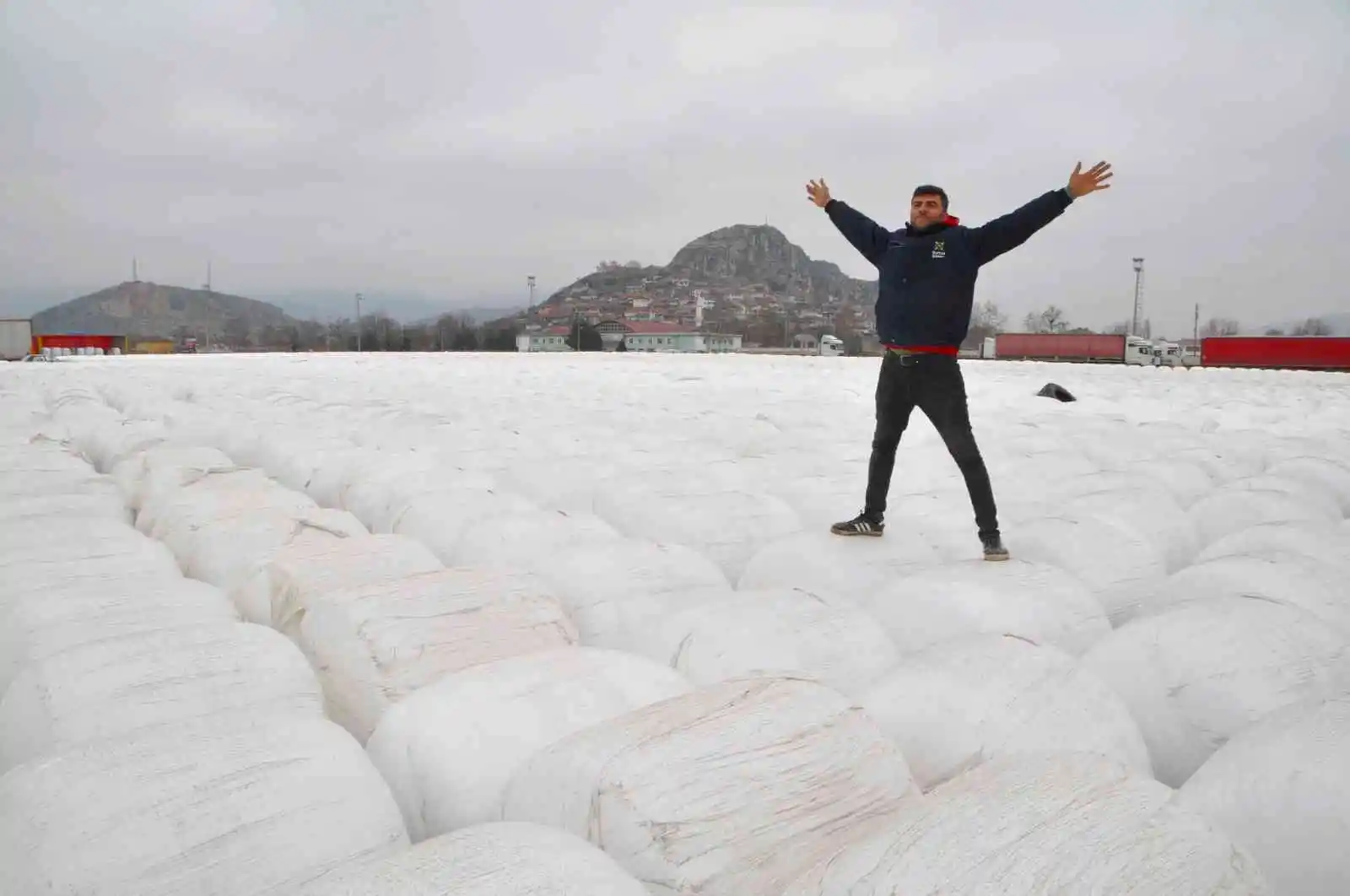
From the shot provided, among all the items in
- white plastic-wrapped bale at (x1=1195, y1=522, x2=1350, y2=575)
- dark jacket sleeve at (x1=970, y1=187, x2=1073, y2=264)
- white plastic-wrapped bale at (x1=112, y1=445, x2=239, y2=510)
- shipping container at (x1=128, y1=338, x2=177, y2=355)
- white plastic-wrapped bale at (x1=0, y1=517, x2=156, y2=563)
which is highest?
dark jacket sleeve at (x1=970, y1=187, x2=1073, y2=264)

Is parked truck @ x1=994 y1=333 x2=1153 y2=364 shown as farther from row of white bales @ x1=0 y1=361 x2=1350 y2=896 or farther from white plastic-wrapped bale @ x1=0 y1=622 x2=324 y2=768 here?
white plastic-wrapped bale @ x1=0 y1=622 x2=324 y2=768

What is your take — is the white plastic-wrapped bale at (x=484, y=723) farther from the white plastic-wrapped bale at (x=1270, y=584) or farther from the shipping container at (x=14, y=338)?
the shipping container at (x=14, y=338)

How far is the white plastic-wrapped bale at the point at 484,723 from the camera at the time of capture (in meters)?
1.45

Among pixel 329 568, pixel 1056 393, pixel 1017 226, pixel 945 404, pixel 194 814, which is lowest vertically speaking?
pixel 194 814

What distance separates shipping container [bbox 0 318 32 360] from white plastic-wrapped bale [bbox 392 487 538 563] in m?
30.9

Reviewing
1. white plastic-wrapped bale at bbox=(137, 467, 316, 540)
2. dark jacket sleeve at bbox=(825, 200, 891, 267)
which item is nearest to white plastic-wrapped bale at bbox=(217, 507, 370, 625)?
white plastic-wrapped bale at bbox=(137, 467, 316, 540)

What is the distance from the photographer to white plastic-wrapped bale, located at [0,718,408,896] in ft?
3.89

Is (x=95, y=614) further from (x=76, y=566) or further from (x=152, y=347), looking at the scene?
(x=152, y=347)

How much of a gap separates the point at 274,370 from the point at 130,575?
11.6 m

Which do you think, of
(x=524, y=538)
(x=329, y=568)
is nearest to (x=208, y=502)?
(x=329, y=568)

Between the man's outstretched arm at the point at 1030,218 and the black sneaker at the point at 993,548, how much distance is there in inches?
35.1

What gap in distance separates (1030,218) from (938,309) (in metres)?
0.38

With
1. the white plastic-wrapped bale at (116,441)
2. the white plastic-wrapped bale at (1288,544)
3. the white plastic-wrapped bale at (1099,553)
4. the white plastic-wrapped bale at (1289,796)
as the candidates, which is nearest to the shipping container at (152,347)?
the white plastic-wrapped bale at (116,441)

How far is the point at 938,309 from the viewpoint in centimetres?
284
